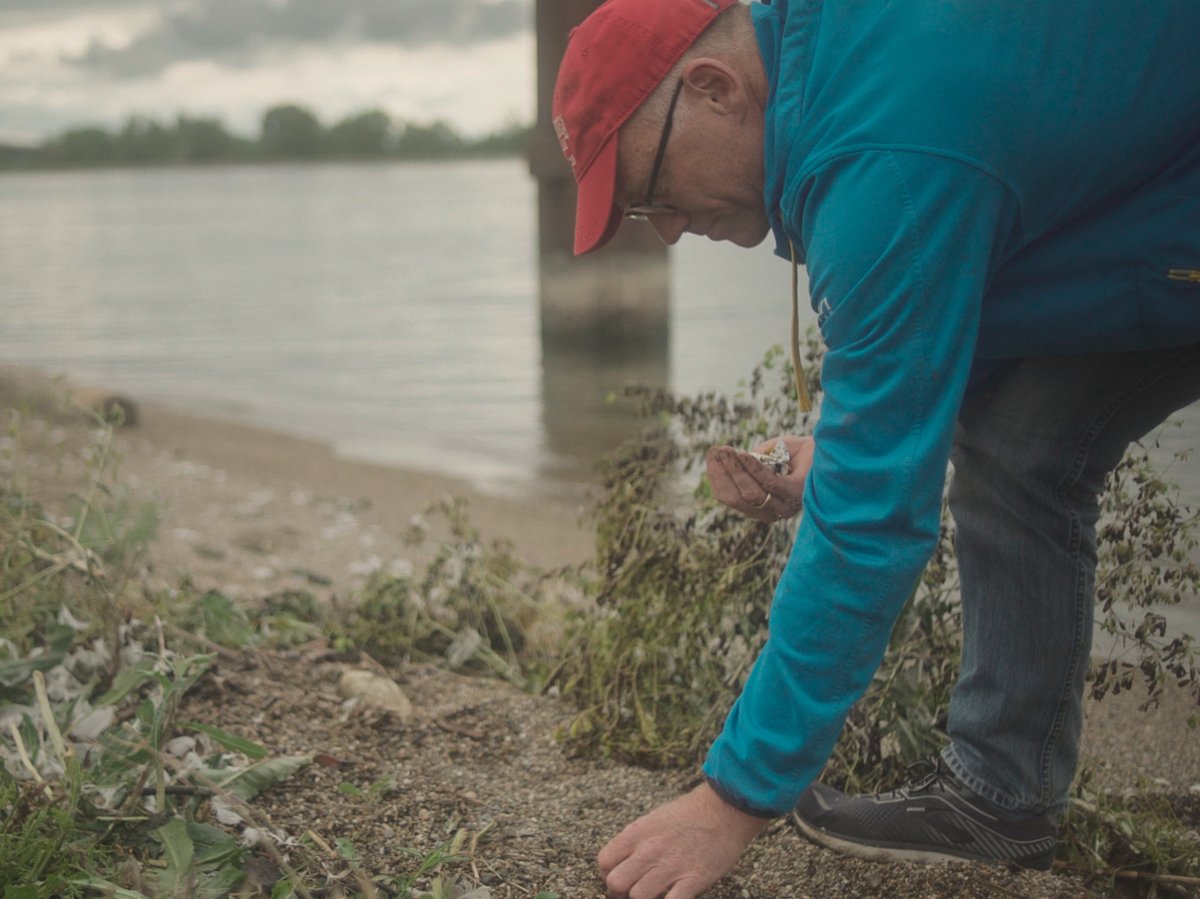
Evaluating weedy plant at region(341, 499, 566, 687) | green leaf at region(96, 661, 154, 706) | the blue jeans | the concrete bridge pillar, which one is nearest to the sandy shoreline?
weedy plant at region(341, 499, 566, 687)

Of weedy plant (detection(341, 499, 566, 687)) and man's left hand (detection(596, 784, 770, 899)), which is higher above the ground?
man's left hand (detection(596, 784, 770, 899))

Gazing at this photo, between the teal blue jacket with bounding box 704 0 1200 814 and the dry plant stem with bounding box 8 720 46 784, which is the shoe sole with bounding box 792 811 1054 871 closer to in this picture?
the teal blue jacket with bounding box 704 0 1200 814

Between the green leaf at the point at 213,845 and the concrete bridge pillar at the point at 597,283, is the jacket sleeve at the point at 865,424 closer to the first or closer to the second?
the green leaf at the point at 213,845

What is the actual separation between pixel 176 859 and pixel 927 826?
4.51ft

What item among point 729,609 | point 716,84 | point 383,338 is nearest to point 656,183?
point 716,84

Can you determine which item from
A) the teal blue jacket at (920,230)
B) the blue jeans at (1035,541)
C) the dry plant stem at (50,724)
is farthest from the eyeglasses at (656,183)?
the dry plant stem at (50,724)

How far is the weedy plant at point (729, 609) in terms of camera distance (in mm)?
2574

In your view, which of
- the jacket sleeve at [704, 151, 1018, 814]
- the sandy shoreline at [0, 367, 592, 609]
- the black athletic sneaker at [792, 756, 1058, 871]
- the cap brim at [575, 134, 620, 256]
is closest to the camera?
the jacket sleeve at [704, 151, 1018, 814]

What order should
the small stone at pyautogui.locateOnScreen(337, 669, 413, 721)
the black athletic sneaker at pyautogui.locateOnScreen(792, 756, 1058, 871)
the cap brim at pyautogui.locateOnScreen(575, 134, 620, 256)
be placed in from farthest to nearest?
the small stone at pyautogui.locateOnScreen(337, 669, 413, 721) < the black athletic sneaker at pyautogui.locateOnScreen(792, 756, 1058, 871) < the cap brim at pyautogui.locateOnScreen(575, 134, 620, 256)

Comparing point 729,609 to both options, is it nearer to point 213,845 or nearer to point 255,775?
point 255,775

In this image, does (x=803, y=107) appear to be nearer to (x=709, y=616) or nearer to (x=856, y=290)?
(x=856, y=290)

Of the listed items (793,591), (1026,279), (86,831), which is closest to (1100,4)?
(1026,279)

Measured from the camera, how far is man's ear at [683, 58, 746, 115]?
1951 millimetres

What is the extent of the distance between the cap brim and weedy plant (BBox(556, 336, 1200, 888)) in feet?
3.20
